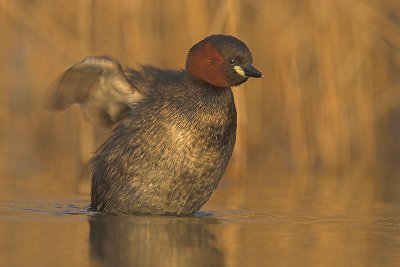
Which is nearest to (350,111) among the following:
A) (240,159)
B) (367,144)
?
(367,144)

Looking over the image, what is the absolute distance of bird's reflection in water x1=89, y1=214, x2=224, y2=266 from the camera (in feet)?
19.5

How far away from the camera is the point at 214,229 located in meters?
7.23

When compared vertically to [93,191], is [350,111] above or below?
above

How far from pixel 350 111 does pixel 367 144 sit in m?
0.42

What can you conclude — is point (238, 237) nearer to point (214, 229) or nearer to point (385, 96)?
point (214, 229)

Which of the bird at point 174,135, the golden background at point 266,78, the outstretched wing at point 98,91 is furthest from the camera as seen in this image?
the golden background at point 266,78

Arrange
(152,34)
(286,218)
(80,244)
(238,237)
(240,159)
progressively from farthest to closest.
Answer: (152,34)
(240,159)
(286,218)
(238,237)
(80,244)

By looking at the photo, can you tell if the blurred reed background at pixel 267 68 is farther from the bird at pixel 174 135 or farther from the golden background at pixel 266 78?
the bird at pixel 174 135

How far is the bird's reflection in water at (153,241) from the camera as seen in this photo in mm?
5941

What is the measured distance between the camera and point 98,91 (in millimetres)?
8453

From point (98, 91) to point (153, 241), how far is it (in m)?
2.18

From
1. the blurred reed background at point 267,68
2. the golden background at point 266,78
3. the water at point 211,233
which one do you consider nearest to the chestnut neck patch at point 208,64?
Answer: the water at point 211,233

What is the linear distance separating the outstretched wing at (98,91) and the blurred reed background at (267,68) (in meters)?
2.11

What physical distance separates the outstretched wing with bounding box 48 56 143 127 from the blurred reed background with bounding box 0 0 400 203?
2.11m
